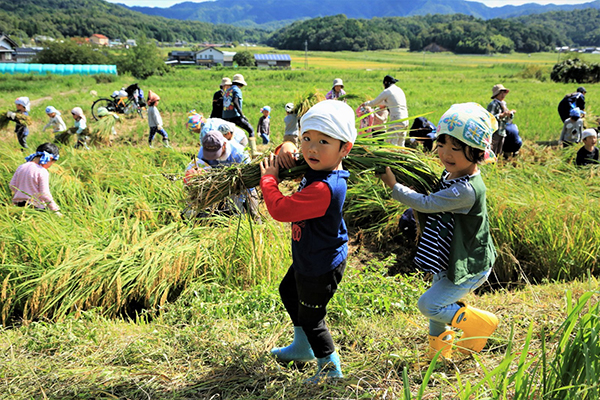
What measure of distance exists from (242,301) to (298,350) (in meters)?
0.74

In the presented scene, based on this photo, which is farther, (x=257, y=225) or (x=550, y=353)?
(x=257, y=225)

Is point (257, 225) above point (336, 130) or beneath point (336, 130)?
beneath

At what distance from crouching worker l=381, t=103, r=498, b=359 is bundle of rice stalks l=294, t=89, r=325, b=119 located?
2983 millimetres

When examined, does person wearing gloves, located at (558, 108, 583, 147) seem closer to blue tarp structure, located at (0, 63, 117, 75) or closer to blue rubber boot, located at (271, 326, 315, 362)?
blue rubber boot, located at (271, 326, 315, 362)

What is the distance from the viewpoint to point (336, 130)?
176 centimetres

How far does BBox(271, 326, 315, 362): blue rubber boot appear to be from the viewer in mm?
2233

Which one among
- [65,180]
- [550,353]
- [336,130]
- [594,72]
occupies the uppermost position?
[594,72]

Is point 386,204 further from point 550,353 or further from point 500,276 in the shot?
point 550,353

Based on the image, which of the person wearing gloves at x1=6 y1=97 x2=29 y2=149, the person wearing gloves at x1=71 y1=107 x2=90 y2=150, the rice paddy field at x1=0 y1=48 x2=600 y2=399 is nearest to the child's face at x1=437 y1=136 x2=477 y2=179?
the rice paddy field at x1=0 y1=48 x2=600 y2=399

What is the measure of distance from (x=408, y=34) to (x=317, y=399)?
503ft

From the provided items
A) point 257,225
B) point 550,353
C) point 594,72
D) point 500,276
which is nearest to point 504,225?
point 500,276

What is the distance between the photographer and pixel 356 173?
2.28 m

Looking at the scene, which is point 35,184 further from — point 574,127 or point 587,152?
point 574,127

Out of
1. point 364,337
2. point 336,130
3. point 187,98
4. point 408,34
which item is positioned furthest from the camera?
point 408,34
